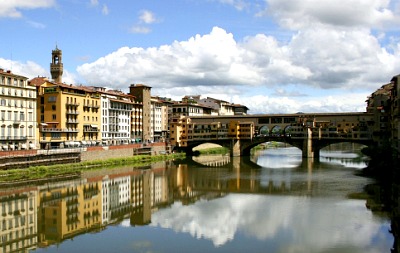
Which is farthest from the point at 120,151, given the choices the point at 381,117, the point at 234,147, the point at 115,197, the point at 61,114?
the point at 381,117

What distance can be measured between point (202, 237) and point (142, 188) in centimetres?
1886

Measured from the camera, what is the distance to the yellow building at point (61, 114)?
200ft

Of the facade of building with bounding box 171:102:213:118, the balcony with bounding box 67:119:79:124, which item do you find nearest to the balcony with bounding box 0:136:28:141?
the balcony with bounding box 67:119:79:124

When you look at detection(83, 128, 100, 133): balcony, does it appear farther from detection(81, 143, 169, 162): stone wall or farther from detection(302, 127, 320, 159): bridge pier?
detection(302, 127, 320, 159): bridge pier

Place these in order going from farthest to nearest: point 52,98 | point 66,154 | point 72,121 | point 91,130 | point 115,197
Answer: point 91,130 → point 72,121 → point 52,98 → point 66,154 → point 115,197

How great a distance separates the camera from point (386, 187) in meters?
40.0

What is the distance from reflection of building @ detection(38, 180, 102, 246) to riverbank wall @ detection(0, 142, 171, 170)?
7.50 meters

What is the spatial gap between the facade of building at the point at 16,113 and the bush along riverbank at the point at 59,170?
554 centimetres

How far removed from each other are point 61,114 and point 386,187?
42.5 metres

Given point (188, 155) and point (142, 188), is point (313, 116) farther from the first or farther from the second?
point (142, 188)

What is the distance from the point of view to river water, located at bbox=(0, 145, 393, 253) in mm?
23906

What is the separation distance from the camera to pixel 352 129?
73938 millimetres

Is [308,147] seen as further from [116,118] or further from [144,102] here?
[116,118]

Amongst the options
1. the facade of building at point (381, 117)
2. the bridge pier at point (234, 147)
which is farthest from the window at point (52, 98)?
the facade of building at point (381, 117)
